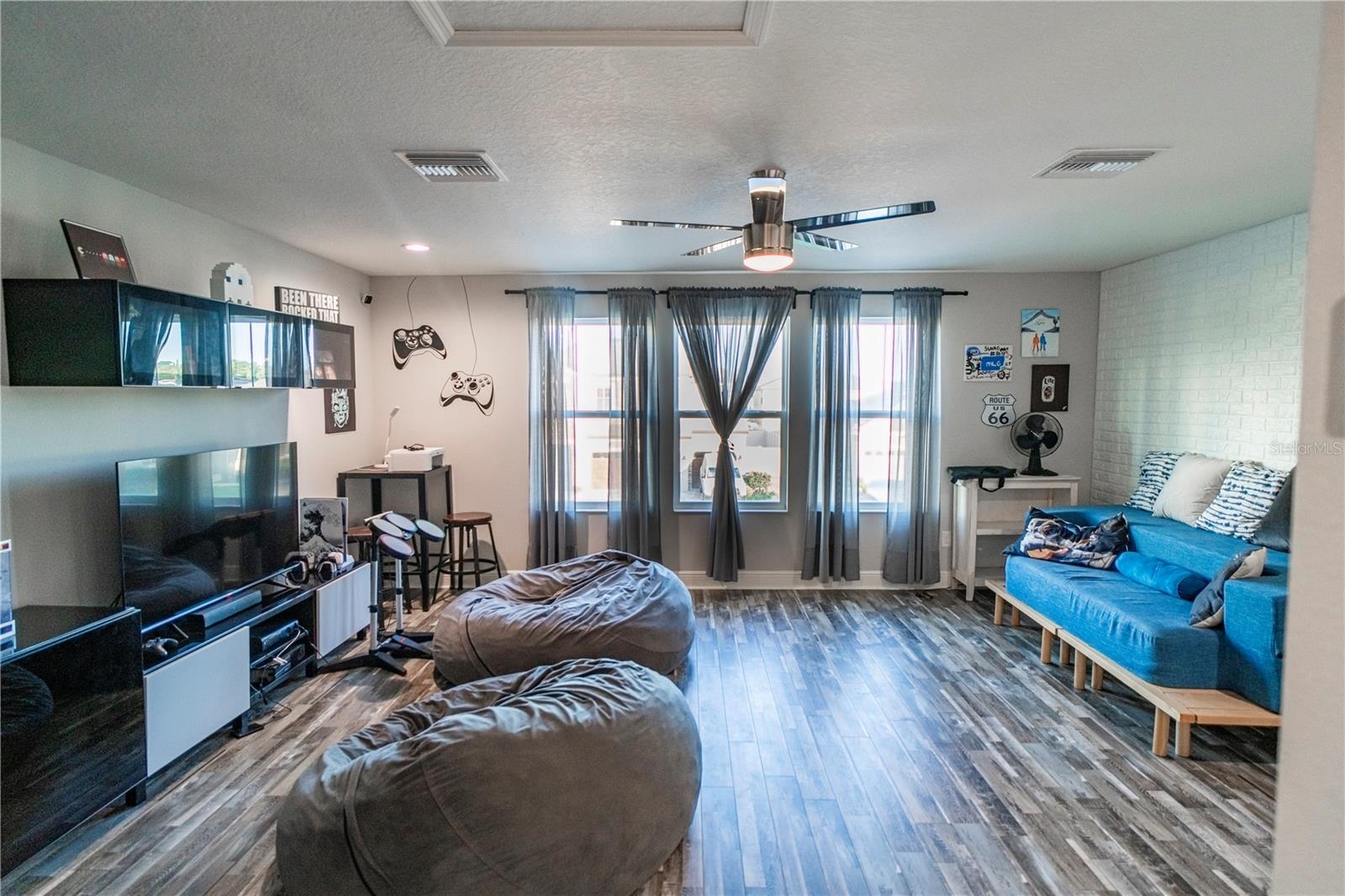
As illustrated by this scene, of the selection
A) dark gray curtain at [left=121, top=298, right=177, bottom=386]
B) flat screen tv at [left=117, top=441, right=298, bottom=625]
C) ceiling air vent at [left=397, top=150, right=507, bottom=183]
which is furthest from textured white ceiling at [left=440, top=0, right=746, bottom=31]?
flat screen tv at [left=117, top=441, right=298, bottom=625]

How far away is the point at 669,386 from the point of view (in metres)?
5.25

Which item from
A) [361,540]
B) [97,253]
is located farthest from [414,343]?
[97,253]

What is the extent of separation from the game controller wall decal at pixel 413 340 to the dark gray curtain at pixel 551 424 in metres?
0.77

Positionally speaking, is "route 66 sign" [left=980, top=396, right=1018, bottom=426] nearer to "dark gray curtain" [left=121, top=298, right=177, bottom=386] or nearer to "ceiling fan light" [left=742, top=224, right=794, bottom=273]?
"ceiling fan light" [left=742, top=224, right=794, bottom=273]

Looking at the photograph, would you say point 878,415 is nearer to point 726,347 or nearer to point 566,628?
point 726,347

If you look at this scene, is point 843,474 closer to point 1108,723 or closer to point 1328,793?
point 1108,723

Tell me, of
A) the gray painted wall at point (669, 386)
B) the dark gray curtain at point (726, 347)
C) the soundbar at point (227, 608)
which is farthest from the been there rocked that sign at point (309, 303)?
the dark gray curtain at point (726, 347)

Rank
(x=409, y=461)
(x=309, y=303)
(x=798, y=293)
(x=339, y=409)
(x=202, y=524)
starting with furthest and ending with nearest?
(x=798, y=293), (x=409, y=461), (x=339, y=409), (x=309, y=303), (x=202, y=524)

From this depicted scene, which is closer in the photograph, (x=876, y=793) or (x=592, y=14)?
(x=592, y=14)

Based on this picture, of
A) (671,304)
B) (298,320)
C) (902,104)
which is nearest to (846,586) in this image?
(671,304)

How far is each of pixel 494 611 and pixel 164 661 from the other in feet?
4.56

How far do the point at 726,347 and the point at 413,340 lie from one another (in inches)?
99.0

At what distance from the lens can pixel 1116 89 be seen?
2.01 meters

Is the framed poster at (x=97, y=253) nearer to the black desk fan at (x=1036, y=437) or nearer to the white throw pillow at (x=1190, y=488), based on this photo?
the white throw pillow at (x=1190, y=488)
